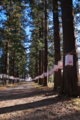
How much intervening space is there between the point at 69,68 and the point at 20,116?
3.59 meters

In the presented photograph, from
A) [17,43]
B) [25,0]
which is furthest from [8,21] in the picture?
[25,0]

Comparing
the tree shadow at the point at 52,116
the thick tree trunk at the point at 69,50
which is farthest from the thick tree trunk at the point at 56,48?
the tree shadow at the point at 52,116

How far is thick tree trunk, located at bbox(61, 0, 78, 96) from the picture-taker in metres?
6.79

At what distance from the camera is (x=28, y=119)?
4.00 m

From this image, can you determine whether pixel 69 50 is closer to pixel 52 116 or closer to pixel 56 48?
pixel 52 116

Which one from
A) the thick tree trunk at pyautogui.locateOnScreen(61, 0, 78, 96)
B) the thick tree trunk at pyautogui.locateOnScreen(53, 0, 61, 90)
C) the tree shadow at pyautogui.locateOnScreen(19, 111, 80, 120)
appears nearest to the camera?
the tree shadow at pyautogui.locateOnScreen(19, 111, 80, 120)

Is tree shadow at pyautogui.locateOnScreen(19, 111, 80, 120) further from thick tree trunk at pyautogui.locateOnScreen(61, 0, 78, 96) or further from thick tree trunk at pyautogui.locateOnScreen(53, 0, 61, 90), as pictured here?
thick tree trunk at pyautogui.locateOnScreen(53, 0, 61, 90)

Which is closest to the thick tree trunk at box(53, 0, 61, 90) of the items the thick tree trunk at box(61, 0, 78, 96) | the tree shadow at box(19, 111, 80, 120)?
the thick tree trunk at box(61, 0, 78, 96)

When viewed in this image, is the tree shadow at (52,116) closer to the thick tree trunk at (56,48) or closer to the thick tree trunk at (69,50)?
the thick tree trunk at (69,50)

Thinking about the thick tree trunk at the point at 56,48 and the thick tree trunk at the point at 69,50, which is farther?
the thick tree trunk at the point at 56,48

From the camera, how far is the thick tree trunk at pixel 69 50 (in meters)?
6.79

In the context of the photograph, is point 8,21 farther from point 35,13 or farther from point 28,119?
point 28,119

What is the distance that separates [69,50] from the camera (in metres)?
7.22

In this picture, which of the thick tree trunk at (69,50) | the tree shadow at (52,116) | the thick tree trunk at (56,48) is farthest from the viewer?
the thick tree trunk at (56,48)
